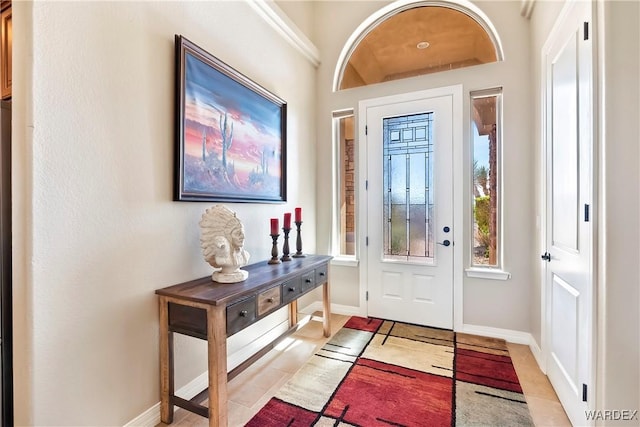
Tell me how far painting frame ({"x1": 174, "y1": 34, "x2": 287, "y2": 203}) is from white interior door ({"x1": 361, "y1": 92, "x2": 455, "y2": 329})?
114 centimetres

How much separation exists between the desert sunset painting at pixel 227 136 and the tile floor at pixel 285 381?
131cm

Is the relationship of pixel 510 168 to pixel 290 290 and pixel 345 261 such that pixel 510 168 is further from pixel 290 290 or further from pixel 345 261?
pixel 290 290

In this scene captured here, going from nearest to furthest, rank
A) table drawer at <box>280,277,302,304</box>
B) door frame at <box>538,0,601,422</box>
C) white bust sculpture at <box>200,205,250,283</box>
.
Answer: door frame at <box>538,0,601,422</box> → white bust sculpture at <box>200,205,250,283</box> → table drawer at <box>280,277,302,304</box>

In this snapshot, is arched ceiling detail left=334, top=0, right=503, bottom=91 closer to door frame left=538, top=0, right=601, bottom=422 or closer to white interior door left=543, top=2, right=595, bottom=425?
door frame left=538, top=0, right=601, bottom=422

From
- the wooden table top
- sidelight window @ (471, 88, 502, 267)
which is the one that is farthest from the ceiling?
the wooden table top

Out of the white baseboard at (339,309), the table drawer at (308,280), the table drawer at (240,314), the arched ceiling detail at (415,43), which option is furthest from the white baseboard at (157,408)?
the arched ceiling detail at (415,43)

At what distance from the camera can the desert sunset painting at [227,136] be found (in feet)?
6.15

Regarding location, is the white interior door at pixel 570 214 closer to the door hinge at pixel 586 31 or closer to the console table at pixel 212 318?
the door hinge at pixel 586 31

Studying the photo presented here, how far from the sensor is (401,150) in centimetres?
315

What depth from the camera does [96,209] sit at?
4.64 ft

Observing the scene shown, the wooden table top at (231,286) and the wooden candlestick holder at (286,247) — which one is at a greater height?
the wooden candlestick holder at (286,247)

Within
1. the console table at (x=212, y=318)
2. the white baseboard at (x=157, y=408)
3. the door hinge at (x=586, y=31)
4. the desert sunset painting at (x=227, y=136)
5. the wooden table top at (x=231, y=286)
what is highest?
the door hinge at (x=586, y=31)

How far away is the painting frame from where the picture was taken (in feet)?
5.98

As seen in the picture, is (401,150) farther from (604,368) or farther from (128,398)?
(128,398)
